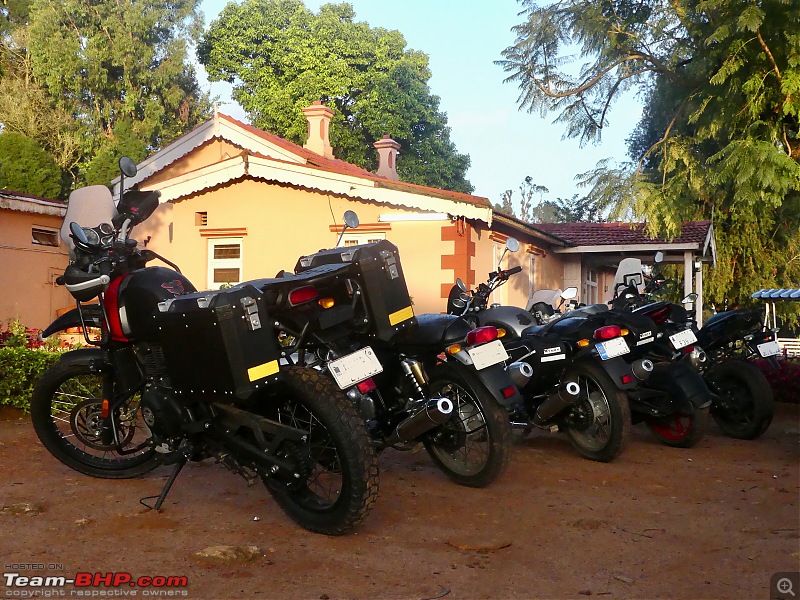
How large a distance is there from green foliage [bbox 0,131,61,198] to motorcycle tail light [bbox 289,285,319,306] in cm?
2471

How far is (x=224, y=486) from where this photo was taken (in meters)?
5.60

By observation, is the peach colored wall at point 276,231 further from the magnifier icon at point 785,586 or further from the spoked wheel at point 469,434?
the magnifier icon at point 785,586

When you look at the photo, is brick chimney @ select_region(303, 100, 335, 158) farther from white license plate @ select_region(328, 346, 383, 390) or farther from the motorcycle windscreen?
white license plate @ select_region(328, 346, 383, 390)

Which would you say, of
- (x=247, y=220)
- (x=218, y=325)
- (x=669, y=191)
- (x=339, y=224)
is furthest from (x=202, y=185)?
(x=218, y=325)

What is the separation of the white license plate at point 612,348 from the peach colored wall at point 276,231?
7182mm

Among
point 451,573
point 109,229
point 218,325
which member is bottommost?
point 451,573

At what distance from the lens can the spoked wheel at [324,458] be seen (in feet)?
13.8

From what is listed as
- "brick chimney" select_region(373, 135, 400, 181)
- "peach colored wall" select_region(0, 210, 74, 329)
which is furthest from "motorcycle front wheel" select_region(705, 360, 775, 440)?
"brick chimney" select_region(373, 135, 400, 181)

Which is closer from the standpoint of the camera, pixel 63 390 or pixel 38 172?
pixel 63 390

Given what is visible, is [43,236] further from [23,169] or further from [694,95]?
[694,95]

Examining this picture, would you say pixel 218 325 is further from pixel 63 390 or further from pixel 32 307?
pixel 32 307

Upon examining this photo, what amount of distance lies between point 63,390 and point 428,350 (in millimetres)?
2485

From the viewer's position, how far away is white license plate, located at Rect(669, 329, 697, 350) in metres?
7.57

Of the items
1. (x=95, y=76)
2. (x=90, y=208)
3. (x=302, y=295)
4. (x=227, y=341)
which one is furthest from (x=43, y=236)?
(x=95, y=76)
